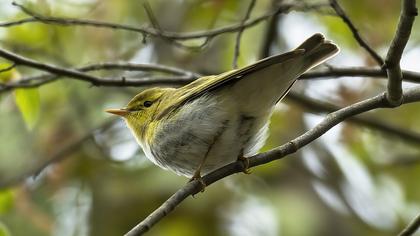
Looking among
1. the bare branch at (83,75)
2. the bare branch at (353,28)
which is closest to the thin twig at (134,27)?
the bare branch at (83,75)

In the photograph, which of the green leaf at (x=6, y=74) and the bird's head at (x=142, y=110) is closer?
the green leaf at (x=6, y=74)

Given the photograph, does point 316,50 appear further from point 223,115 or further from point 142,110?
point 142,110

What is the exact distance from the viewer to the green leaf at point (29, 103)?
13.6 ft

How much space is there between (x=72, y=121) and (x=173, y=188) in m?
1.35

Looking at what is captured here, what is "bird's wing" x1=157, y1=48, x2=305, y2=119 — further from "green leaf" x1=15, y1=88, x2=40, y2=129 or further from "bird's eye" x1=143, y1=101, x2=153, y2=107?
"green leaf" x1=15, y1=88, x2=40, y2=129

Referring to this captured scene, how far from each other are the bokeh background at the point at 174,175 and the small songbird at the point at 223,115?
229 centimetres

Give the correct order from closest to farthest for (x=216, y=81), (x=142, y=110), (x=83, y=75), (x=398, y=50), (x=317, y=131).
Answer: (x=398, y=50), (x=317, y=131), (x=216, y=81), (x=83, y=75), (x=142, y=110)

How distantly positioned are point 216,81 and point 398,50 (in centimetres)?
106

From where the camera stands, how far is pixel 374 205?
25.4 ft

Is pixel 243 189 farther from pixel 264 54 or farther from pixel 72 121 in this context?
pixel 264 54

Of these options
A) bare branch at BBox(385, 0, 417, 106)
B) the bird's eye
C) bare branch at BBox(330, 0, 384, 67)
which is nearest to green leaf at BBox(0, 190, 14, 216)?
the bird's eye

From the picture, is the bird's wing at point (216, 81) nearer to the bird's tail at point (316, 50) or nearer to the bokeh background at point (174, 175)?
the bird's tail at point (316, 50)

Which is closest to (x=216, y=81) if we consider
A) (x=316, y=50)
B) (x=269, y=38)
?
(x=316, y=50)

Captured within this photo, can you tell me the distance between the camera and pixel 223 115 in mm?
3988
